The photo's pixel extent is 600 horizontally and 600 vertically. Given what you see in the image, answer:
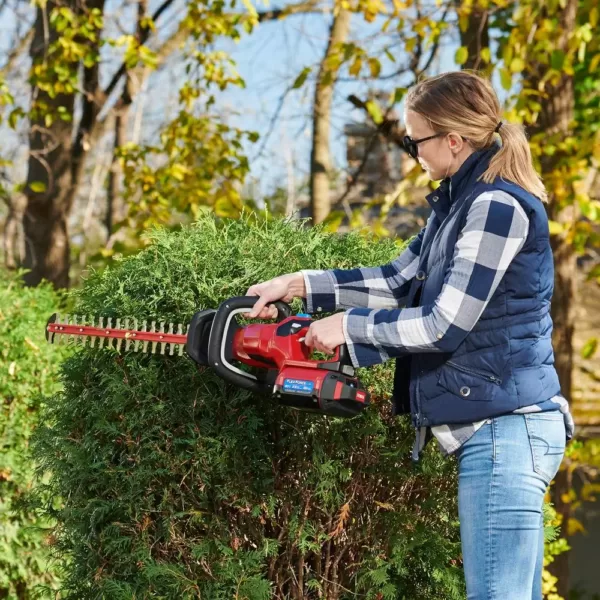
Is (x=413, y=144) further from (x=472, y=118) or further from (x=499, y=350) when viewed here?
(x=499, y=350)

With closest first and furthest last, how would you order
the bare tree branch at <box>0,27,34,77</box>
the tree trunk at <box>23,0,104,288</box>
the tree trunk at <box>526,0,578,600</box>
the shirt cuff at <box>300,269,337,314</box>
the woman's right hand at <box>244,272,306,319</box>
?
the woman's right hand at <box>244,272,306,319</box> < the shirt cuff at <box>300,269,337,314</box> < the tree trunk at <box>526,0,578,600</box> < the tree trunk at <box>23,0,104,288</box> < the bare tree branch at <box>0,27,34,77</box>

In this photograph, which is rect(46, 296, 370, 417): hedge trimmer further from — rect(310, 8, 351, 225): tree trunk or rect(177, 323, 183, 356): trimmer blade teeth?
rect(310, 8, 351, 225): tree trunk

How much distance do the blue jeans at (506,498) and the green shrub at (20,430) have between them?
3008mm

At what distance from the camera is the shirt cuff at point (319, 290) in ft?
9.45

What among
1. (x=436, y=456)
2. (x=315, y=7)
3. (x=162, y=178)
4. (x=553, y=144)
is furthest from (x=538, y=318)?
(x=315, y=7)

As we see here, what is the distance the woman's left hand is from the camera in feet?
8.00

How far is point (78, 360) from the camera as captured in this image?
3.42 meters

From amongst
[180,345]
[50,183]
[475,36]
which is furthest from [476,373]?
[50,183]

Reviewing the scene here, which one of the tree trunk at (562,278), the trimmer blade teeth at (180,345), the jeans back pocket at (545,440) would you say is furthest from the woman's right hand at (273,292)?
the tree trunk at (562,278)

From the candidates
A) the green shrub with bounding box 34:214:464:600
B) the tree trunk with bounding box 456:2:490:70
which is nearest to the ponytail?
the green shrub with bounding box 34:214:464:600

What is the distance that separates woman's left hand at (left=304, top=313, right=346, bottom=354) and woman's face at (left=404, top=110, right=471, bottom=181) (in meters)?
0.50

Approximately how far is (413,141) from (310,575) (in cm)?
152

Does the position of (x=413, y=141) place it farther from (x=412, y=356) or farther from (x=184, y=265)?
(x=184, y=265)

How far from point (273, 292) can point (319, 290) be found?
0.17m
